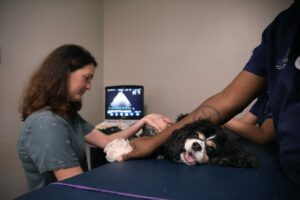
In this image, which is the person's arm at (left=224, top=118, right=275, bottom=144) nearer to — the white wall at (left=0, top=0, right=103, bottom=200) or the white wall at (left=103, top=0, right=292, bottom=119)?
the white wall at (left=103, top=0, right=292, bottom=119)

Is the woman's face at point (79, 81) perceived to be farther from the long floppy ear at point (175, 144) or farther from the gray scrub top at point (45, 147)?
the long floppy ear at point (175, 144)

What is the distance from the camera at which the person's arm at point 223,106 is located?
2.88 feet

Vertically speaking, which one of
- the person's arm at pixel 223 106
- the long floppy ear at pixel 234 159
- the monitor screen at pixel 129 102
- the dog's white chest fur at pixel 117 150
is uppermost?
the person's arm at pixel 223 106

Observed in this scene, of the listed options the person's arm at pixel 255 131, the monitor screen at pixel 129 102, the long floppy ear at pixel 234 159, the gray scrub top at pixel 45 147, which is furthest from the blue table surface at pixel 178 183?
the monitor screen at pixel 129 102

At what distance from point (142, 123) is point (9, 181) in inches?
43.8

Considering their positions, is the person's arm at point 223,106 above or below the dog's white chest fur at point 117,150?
above

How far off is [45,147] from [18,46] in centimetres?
126

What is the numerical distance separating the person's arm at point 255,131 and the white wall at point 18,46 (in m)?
1.45

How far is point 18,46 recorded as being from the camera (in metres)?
1.96

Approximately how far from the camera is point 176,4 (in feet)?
8.64

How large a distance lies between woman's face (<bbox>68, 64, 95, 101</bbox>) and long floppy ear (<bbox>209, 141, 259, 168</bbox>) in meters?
0.70

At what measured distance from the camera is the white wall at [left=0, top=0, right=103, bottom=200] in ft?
6.08

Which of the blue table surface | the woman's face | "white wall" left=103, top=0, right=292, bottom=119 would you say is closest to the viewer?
the blue table surface

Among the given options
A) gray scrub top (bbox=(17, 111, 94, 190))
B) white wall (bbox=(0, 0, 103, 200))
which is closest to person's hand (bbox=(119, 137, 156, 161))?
gray scrub top (bbox=(17, 111, 94, 190))
